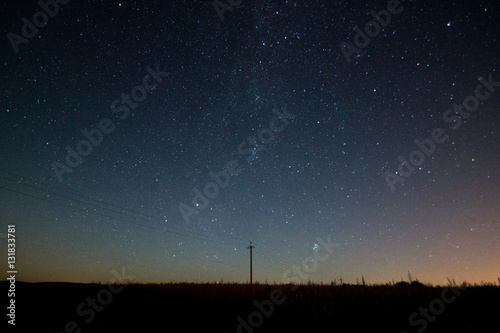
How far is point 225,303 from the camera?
646cm

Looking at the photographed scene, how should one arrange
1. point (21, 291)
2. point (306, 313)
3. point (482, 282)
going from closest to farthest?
point (306, 313) < point (21, 291) < point (482, 282)

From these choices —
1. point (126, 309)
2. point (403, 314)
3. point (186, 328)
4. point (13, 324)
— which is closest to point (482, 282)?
point (403, 314)

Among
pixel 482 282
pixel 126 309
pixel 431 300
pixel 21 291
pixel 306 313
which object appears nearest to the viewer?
pixel 306 313

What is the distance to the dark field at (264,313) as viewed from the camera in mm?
4895

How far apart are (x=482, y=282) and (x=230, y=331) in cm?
941

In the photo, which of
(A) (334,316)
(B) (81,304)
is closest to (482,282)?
(A) (334,316)

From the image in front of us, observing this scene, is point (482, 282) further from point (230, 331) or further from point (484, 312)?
point (230, 331)

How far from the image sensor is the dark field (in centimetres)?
489

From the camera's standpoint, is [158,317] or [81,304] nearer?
[158,317]

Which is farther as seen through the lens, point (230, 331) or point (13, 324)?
point (13, 324)

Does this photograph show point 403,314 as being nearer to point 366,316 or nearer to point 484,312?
point 366,316

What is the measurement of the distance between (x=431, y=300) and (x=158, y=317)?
5.52 metres

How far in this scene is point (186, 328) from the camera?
16.7ft

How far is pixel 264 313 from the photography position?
225 inches
